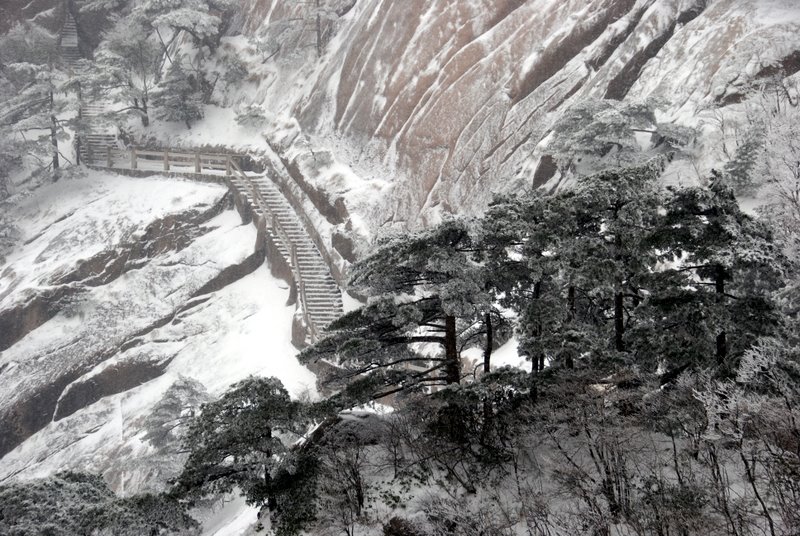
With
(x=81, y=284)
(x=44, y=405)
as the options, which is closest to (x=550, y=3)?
(x=81, y=284)

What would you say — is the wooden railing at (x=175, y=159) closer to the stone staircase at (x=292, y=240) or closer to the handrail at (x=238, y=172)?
the handrail at (x=238, y=172)

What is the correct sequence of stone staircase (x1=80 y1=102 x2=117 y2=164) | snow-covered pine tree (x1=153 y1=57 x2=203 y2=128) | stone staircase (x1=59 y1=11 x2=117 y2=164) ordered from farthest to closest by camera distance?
stone staircase (x1=80 y1=102 x2=117 y2=164) → stone staircase (x1=59 y1=11 x2=117 y2=164) → snow-covered pine tree (x1=153 y1=57 x2=203 y2=128)

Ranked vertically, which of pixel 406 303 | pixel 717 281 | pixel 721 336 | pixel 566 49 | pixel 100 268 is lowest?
pixel 100 268

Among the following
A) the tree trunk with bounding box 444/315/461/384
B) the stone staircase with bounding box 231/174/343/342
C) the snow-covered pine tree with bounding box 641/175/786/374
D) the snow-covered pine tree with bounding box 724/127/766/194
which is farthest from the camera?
the stone staircase with bounding box 231/174/343/342

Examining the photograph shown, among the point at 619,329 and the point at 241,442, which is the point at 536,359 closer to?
the point at 619,329

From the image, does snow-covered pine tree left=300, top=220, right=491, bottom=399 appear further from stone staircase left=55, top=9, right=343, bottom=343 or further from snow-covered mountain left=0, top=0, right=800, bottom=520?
stone staircase left=55, top=9, right=343, bottom=343

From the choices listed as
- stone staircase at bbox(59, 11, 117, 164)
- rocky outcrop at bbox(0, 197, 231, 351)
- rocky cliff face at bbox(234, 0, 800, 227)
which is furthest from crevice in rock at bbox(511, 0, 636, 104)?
stone staircase at bbox(59, 11, 117, 164)

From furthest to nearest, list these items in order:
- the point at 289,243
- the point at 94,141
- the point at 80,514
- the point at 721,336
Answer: the point at 94,141, the point at 289,243, the point at 80,514, the point at 721,336

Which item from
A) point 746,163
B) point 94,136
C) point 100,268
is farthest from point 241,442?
point 94,136
